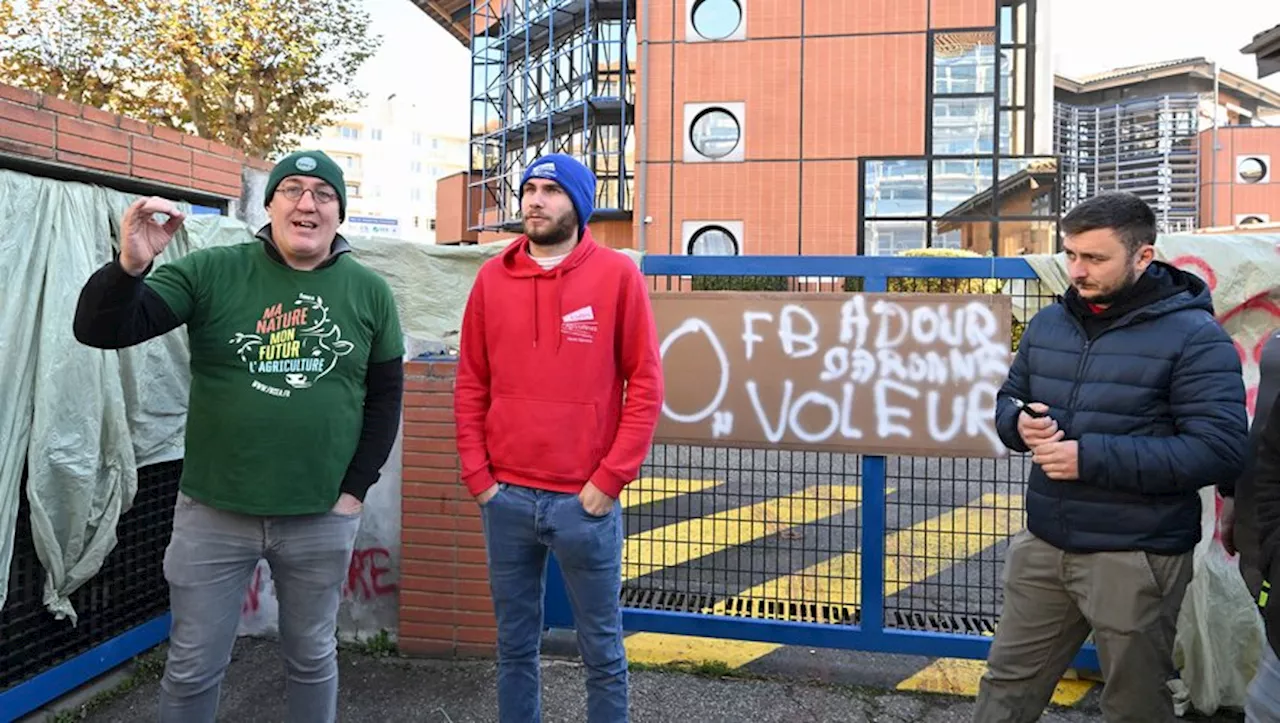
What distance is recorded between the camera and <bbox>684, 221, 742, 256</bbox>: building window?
775 inches

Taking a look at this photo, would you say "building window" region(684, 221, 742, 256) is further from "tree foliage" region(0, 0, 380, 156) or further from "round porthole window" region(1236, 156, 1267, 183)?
"round porthole window" region(1236, 156, 1267, 183)

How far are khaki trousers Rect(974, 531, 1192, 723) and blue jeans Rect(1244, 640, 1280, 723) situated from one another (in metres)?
0.32

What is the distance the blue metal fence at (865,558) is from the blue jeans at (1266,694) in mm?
1494

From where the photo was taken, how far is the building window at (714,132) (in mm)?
19625

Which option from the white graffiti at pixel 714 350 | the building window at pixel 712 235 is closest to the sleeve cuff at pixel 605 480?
the white graffiti at pixel 714 350

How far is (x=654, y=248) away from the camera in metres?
19.6

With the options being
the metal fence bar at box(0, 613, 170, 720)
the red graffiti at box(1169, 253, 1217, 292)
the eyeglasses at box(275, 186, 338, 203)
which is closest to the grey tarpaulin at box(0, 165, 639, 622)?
the metal fence bar at box(0, 613, 170, 720)

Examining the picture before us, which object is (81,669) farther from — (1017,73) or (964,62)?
(1017,73)

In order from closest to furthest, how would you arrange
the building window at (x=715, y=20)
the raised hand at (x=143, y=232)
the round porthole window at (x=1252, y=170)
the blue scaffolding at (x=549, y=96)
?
the raised hand at (x=143, y=232), the building window at (x=715, y=20), the blue scaffolding at (x=549, y=96), the round porthole window at (x=1252, y=170)

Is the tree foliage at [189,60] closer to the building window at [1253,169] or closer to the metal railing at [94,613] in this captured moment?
the metal railing at [94,613]

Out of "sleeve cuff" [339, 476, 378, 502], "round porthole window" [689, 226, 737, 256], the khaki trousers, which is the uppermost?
"round porthole window" [689, 226, 737, 256]

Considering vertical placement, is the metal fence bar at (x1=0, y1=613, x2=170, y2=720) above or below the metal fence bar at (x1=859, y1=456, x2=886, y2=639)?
below

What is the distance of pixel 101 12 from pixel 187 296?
12665 mm

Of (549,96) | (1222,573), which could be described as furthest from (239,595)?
(549,96)
